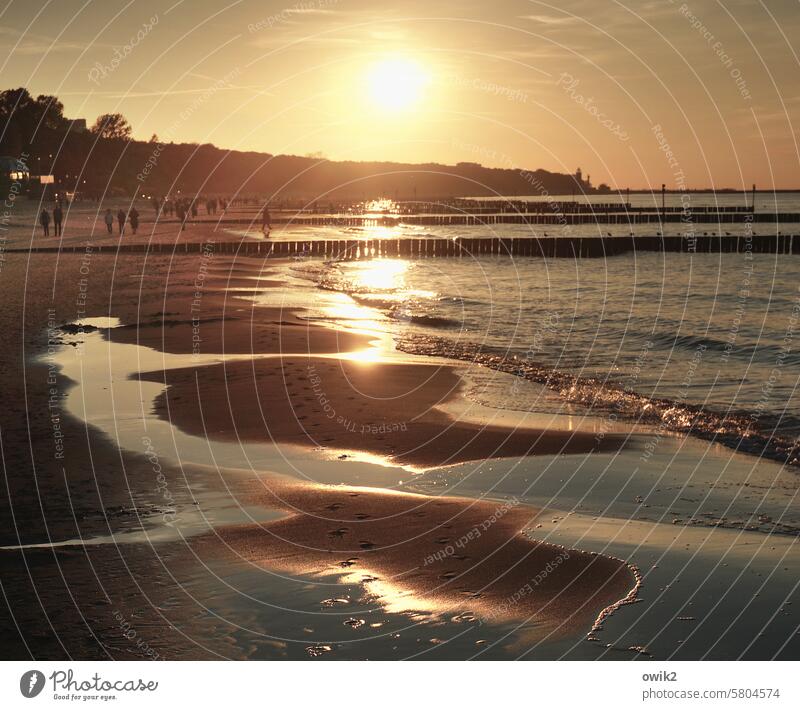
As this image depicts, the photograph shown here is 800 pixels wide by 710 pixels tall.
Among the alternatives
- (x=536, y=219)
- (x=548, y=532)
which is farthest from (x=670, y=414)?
(x=536, y=219)

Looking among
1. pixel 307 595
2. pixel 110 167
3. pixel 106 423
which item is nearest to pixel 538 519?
pixel 307 595

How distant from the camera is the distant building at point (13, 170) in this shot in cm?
11787

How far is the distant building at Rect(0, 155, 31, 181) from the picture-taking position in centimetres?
11787

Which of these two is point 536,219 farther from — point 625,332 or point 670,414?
point 670,414

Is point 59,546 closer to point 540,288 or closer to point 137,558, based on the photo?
point 137,558

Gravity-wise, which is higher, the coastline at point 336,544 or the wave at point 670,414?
the wave at point 670,414

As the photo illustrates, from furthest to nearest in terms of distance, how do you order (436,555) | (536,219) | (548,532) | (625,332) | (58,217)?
(536,219), (58,217), (625,332), (548,532), (436,555)

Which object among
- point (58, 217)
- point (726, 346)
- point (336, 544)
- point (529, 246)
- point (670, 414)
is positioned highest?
point (58, 217)

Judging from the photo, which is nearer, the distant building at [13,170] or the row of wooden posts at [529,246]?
the row of wooden posts at [529,246]

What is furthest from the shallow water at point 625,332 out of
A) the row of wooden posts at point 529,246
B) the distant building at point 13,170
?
the distant building at point 13,170

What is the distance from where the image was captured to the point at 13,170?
12094 centimetres

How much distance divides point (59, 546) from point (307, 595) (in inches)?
118

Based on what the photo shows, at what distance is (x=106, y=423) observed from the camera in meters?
16.8

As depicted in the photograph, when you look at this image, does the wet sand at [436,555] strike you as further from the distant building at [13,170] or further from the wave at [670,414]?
the distant building at [13,170]
